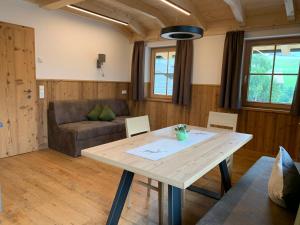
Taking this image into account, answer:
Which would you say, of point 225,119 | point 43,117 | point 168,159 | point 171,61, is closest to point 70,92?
point 43,117

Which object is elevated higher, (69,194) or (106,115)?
(106,115)

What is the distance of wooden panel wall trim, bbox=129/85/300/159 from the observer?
377 centimetres

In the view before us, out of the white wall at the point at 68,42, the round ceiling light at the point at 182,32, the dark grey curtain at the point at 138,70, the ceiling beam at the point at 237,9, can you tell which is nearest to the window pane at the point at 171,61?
the dark grey curtain at the point at 138,70

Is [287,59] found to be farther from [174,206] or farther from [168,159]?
[174,206]

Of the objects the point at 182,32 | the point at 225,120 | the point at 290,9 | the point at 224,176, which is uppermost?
the point at 290,9

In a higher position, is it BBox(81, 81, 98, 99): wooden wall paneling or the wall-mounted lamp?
the wall-mounted lamp

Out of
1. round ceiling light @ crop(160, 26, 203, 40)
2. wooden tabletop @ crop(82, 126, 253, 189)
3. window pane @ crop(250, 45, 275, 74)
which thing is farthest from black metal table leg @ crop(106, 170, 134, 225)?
window pane @ crop(250, 45, 275, 74)

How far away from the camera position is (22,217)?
6.93 ft

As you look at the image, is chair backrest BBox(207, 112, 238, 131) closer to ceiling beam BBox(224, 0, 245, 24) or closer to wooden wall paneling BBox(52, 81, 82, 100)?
ceiling beam BBox(224, 0, 245, 24)

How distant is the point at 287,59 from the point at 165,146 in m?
3.05

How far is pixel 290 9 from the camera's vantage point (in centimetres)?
325

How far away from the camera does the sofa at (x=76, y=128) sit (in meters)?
3.72

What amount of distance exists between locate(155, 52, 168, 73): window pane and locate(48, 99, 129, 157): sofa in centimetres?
157

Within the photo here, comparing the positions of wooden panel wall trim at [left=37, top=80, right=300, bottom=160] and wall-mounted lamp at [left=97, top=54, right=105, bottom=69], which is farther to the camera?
wall-mounted lamp at [left=97, top=54, right=105, bottom=69]
